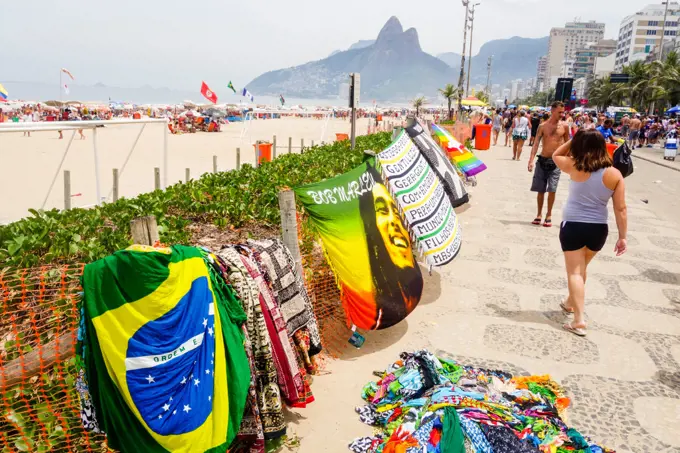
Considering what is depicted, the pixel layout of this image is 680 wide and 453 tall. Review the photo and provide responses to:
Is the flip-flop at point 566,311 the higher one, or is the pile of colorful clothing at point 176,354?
the pile of colorful clothing at point 176,354

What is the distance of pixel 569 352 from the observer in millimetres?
4609

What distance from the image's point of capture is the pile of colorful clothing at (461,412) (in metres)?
2.82

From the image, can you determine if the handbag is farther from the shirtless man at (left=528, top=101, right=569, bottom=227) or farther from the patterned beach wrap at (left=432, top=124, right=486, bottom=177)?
the patterned beach wrap at (left=432, top=124, right=486, bottom=177)

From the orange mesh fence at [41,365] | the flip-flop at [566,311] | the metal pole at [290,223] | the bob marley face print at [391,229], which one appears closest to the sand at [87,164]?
the metal pole at [290,223]

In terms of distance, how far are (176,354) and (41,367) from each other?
0.68m

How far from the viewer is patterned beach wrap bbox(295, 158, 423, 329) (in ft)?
14.1

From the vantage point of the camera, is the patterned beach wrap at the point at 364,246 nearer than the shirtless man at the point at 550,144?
Yes

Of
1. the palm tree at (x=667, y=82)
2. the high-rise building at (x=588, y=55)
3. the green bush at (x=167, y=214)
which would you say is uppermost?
the high-rise building at (x=588, y=55)

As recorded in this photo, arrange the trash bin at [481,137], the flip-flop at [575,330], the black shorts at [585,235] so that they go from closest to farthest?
the black shorts at [585,235], the flip-flop at [575,330], the trash bin at [481,137]

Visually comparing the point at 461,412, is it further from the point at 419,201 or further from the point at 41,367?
the point at 419,201

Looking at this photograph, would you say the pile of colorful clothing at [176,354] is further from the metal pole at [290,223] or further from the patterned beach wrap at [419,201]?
the patterned beach wrap at [419,201]

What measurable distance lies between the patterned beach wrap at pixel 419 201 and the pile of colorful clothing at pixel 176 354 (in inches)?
106

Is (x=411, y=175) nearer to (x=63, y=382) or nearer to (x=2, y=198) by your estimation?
(x=63, y=382)

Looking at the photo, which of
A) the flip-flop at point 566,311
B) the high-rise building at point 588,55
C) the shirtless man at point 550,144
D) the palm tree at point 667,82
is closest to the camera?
the flip-flop at point 566,311
